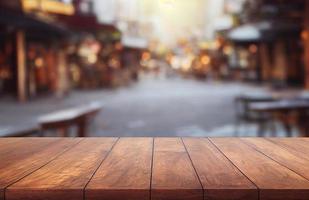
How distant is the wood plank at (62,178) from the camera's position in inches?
57.4

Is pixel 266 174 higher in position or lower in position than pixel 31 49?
lower

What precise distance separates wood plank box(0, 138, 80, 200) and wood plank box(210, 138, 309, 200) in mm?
1001

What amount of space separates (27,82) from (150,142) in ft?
48.1

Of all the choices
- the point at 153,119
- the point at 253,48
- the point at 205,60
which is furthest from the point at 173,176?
the point at 205,60

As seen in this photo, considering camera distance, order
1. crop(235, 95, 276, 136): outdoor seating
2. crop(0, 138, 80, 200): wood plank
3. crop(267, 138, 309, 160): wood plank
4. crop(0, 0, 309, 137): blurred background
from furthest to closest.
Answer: crop(0, 0, 309, 137): blurred background < crop(235, 95, 276, 136): outdoor seating < crop(267, 138, 309, 160): wood plank < crop(0, 138, 80, 200): wood plank

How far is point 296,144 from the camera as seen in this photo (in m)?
2.36

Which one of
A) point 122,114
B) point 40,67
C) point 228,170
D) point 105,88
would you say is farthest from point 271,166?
point 105,88

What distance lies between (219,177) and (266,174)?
0.23 m

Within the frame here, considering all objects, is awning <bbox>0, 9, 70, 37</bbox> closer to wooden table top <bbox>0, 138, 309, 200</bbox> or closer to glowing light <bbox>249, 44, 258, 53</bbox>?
wooden table top <bbox>0, 138, 309, 200</bbox>

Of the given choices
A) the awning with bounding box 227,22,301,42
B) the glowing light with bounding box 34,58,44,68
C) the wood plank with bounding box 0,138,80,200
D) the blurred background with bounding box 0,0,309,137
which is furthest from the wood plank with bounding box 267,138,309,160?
the glowing light with bounding box 34,58,44,68

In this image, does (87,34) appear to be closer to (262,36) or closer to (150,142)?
(262,36)

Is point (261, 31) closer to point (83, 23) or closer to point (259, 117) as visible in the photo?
point (83, 23)

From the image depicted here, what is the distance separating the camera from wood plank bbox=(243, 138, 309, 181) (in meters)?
1.77

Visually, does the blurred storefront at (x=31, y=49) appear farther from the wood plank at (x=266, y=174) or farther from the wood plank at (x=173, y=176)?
the wood plank at (x=266, y=174)
